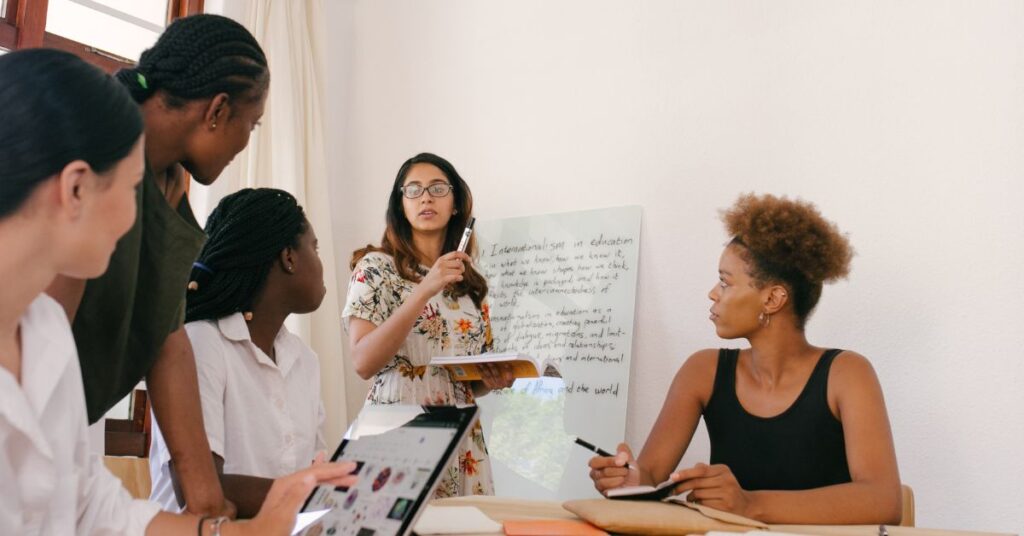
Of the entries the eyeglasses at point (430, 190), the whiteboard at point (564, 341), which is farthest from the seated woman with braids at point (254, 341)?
the whiteboard at point (564, 341)

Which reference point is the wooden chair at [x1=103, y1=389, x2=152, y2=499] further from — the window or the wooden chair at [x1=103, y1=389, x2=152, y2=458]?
the window

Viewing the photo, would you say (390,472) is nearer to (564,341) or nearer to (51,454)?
(51,454)

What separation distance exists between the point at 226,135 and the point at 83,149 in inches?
17.3

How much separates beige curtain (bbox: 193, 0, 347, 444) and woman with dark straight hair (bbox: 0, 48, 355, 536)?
2436mm

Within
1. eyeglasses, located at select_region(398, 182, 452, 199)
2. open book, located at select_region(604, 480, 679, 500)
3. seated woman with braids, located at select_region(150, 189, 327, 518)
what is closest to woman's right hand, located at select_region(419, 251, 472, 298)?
eyeglasses, located at select_region(398, 182, 452, 199)

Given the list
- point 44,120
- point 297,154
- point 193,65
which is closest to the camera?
point 44,120

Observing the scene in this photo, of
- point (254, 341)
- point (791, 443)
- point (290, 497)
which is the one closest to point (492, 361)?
point (254, 341)

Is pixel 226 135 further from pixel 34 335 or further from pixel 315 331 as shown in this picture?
pixel 315 331

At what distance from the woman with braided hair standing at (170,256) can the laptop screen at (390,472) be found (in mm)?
247

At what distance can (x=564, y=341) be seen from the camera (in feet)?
9.92

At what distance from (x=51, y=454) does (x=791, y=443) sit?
1457 mm

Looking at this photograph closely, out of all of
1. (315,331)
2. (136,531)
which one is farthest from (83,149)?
(315,331)

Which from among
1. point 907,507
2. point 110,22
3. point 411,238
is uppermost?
point 110,22

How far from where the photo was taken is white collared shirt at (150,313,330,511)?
1.45m
